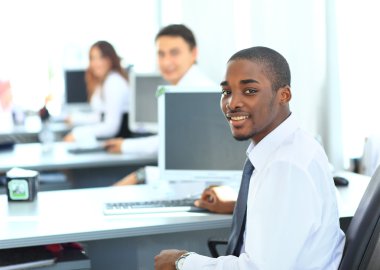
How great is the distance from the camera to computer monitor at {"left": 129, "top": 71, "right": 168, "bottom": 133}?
16.8 ft

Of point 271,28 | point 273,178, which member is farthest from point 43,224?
point 271,28

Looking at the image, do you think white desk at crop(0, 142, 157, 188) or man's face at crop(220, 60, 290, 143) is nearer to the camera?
man's face at crop(220, 60, 290, 143)

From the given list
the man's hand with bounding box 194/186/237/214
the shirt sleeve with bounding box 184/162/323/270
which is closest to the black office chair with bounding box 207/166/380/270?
the shirt sleeve with bounding box 184/162/323/270

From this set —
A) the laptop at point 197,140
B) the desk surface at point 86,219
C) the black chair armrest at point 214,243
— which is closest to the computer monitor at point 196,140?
the laptop at point 197,140

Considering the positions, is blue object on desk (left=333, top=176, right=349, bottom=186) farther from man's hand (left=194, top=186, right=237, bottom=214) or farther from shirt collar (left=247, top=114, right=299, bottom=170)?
shirt collar (left=247, top=114, right=299, bottom=170)

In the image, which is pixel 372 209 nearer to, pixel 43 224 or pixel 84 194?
pixel 43 224

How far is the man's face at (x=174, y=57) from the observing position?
4332 mm

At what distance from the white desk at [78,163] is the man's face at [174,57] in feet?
2.27

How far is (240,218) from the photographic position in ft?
7.70

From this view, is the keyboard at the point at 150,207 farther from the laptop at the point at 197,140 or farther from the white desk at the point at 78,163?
the white desk at the point at 78,163

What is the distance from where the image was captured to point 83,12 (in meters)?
8.63

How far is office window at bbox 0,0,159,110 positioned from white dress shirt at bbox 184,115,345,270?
6.38 meters

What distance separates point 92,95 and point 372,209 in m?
5.23

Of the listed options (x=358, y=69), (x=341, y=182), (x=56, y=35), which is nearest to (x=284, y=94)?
(x=341, y=182)
